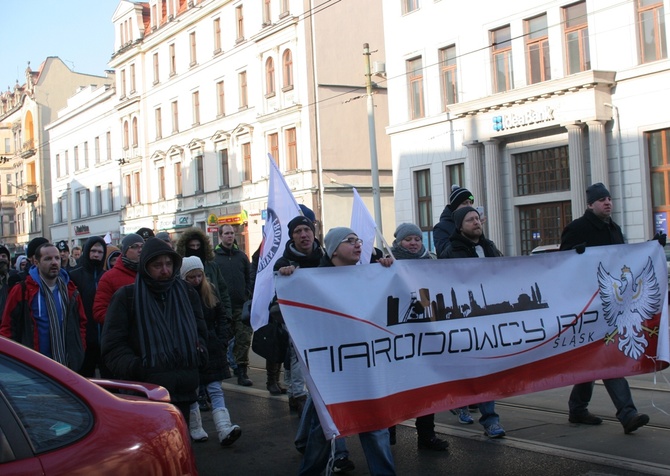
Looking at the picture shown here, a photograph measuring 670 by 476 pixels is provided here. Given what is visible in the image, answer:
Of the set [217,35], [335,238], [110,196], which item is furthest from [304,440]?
[110,196]

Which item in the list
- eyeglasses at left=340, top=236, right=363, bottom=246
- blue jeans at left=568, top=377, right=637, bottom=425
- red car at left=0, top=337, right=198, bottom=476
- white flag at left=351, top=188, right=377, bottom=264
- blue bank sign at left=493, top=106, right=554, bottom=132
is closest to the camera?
red car at left=0, top=337, right=198, bottom=476

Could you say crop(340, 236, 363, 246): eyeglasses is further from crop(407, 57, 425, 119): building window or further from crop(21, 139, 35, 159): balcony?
crop(21, 139, 35, 159): balcony

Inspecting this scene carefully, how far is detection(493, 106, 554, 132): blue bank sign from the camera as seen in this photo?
82.7ft

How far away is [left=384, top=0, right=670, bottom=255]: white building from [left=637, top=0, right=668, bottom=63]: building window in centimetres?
3

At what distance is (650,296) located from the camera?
6.86 meters

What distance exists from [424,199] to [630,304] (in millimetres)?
24327

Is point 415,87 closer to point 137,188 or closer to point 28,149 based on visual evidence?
point 137,188

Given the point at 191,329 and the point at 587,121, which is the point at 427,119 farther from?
the point at 191,329

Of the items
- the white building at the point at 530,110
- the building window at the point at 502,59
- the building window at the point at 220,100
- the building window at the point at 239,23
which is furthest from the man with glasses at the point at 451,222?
the building window at the point at 220,100

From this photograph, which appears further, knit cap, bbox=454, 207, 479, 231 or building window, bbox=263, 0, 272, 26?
building window, bbox=263, 0, 272, 26

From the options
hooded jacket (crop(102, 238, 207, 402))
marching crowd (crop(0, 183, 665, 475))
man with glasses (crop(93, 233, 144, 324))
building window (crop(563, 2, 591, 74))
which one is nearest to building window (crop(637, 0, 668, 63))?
building window (crop(563, 2, 591, 74))

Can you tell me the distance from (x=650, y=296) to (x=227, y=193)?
35.4 meters

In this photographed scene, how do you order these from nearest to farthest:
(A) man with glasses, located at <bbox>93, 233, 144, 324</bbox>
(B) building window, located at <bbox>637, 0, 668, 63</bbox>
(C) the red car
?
(C) the red car < (A) man with glasses, located at <bbox>93, 233, 144, 324</bbox> < (B) building window, located at <bbox>637, 0, 668, 63</bbox>

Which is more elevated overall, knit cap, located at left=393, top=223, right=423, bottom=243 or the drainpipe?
the drainpipe
